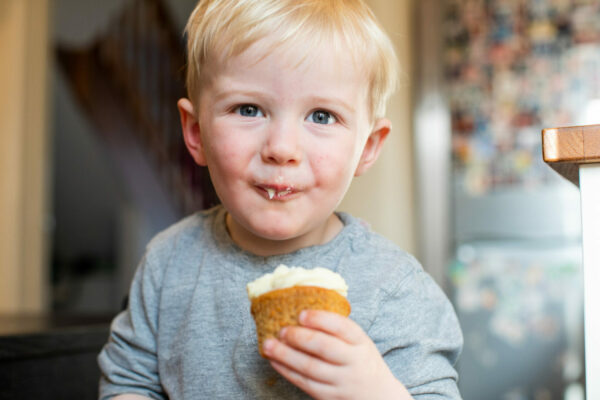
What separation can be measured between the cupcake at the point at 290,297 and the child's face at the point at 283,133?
0.12m

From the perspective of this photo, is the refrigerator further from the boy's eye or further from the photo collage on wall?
the boy's eye

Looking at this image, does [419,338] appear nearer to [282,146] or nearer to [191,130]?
[282,146]

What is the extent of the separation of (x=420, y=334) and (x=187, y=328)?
1.07ft

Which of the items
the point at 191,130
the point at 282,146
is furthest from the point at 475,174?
the point at 282,146

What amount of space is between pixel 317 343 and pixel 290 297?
6 centimetres

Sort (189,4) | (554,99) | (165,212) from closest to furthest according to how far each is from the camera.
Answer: (554,99) → (165,212) → (189,4)

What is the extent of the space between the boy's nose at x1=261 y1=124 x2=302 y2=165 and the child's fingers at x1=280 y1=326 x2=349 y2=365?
217mm

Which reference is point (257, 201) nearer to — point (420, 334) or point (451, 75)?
point (420, 334)

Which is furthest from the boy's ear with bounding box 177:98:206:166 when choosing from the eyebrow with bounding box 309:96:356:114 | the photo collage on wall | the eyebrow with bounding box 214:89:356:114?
the photo collage on wall

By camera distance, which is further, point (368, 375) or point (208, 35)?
point (208, 35)

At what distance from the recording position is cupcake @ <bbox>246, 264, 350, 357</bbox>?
66 centimetres

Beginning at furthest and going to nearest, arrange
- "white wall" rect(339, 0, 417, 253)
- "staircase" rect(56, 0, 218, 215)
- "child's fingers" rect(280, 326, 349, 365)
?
1. "staircase" rect(56, 0, 218, 215)
2. "white wall" rect(339, 0, 417, 253)
3. "child's fingers" rect(280, 326, 349, 365)

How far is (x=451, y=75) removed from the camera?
128 inches

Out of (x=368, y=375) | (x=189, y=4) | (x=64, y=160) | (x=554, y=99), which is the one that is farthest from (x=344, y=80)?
(x=64, y=160)
